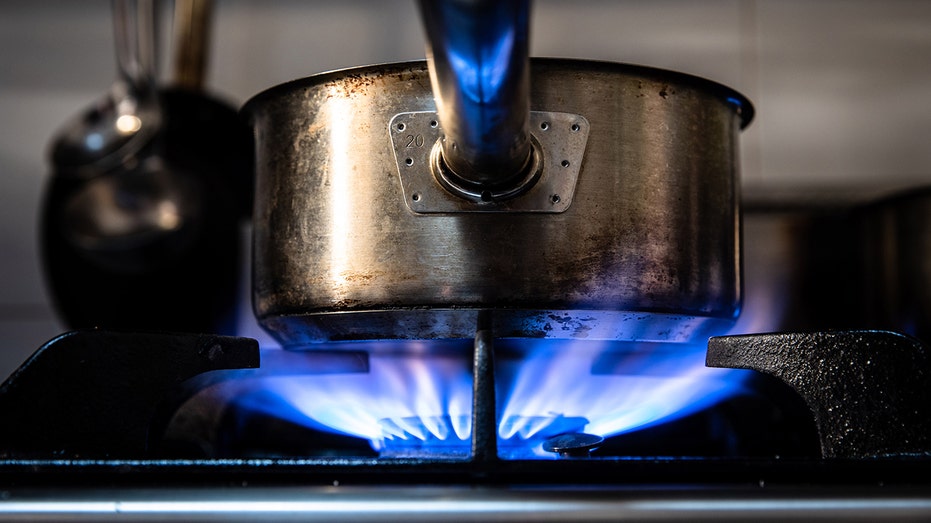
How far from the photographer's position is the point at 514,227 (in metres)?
0.37

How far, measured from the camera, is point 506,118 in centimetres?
31

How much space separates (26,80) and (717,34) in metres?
0.68

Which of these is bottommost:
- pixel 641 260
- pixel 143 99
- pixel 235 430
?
pixel 235 430

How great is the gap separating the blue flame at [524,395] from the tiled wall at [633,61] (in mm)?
317

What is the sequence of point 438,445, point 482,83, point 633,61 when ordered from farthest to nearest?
1. point 633,61
2. point 438,445
3. point 482,83

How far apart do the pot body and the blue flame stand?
4cm

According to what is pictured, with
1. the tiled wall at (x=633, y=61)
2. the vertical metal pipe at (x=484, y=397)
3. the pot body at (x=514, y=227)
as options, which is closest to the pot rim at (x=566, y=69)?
the pot body at (x=514, y=227)

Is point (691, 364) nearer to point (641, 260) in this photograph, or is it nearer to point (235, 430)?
point (641, 260)

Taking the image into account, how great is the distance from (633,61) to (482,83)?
541mm

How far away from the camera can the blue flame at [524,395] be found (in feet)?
1.35

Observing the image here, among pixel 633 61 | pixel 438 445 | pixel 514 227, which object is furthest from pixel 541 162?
pixel 633 61

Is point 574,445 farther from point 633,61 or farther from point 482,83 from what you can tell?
point 633,61

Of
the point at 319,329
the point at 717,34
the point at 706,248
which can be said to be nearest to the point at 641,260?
the point at 706,248

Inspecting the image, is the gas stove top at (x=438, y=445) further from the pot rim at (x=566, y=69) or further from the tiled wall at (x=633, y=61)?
the tiled wall at (x=633, y=61)
